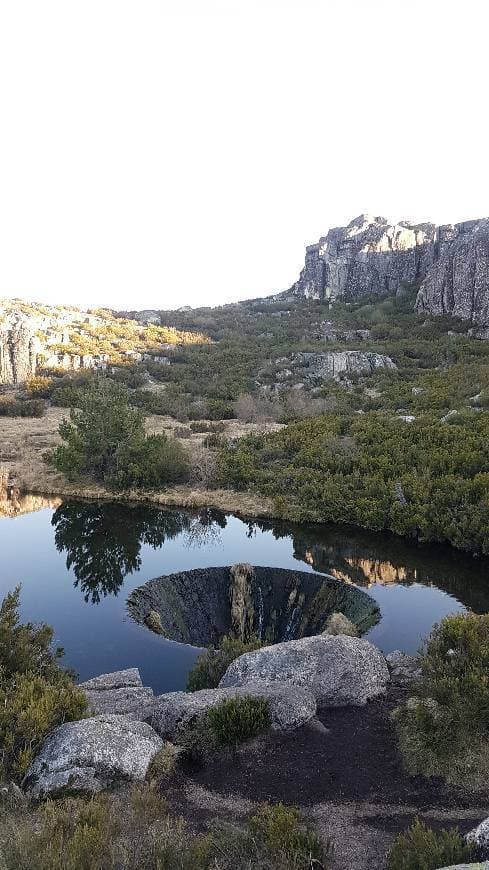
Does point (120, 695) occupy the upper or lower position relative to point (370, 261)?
lower

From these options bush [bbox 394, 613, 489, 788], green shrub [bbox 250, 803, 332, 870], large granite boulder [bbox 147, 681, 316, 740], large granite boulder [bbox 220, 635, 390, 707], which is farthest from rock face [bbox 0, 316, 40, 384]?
green shrub [bbox 250, 803, 332, 870]

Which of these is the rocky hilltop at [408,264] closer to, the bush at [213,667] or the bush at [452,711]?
the bush at [213,667]

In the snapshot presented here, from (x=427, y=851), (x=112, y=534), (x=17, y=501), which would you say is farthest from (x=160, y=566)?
(x=427, y=851)

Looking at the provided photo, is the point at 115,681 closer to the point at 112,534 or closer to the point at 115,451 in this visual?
the point at 112,534

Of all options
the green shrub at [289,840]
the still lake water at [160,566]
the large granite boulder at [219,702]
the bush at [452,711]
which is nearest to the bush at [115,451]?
the still lake water at [160,566]

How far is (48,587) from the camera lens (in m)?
20.3

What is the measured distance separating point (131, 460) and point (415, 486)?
13.9 metres

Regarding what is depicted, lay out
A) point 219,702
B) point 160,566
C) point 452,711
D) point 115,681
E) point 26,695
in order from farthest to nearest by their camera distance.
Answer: point 160,566 < point 115,681 < point 219,702 < point 452,711 < point 26,695

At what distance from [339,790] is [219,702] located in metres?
2.34

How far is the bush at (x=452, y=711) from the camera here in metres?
8.50

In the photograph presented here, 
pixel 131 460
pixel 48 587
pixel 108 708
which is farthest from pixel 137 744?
pixel 131 460

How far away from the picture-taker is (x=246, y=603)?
61.5ft

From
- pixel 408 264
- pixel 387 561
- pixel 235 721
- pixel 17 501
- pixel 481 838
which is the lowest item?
pixel 387 561

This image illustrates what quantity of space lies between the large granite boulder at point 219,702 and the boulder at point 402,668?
2497mm
